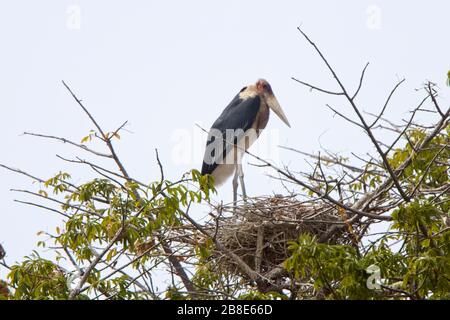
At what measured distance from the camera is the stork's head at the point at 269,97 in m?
10.2

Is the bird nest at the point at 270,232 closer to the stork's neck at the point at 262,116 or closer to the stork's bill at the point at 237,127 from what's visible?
the stork's bill at the point at 237,127

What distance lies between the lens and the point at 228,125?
9.77m


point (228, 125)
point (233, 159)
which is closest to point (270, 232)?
point (233, 159)

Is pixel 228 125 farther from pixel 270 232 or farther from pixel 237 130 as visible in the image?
pixel 270 232

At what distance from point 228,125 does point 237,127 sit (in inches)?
5.1

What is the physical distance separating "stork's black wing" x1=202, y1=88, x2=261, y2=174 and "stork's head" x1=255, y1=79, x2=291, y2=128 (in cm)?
16

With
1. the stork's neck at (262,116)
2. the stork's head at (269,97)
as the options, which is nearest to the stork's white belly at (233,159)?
the stork's neck at (262,116)

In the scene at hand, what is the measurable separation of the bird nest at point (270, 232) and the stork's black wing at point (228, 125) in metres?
1.92

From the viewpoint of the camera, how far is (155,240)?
270 inches

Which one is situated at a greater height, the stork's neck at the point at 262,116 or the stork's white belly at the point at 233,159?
the stork's neck at the point at 262,116

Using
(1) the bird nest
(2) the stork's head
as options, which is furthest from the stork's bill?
(1) the bird nest

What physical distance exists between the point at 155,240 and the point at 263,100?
149 inches

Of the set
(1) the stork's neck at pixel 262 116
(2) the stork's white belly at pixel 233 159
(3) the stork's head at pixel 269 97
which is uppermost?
(3) the stork's head at pixel 269 97
